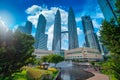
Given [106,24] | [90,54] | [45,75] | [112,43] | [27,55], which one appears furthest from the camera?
[90,54]

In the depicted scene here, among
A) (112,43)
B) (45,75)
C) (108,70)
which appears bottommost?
(45,75)

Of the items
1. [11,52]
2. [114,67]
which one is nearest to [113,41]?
[114,67]

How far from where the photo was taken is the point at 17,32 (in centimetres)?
1535

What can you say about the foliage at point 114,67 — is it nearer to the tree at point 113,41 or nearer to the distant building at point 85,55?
the tree at point 113,41

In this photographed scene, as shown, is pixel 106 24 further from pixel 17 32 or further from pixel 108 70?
pixel 17 32

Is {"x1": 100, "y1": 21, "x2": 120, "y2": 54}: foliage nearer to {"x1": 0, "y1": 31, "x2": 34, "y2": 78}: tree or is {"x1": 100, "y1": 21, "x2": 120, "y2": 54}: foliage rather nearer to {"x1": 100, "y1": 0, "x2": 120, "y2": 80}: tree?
{"x1": 100, "y1": 0, "x2": 120, "y2": 80}: tree

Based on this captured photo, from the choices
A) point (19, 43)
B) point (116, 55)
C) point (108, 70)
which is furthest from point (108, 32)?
point (19, 43)

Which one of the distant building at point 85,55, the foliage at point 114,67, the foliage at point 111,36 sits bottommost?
the foliage at point 114,67

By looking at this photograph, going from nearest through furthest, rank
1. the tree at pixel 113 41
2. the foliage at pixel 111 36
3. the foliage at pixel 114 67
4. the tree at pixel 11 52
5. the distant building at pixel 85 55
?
1. the foliage at pixel 111 36
2. the tree at pixel 113 41
3. the foliage at pixel 114 67
4. the tree at pixel 11 52
5. the distant building at pixel 85 55

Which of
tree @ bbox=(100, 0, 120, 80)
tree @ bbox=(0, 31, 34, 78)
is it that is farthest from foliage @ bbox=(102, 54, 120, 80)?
tree @ bbox=(0, 31, 34, 78)

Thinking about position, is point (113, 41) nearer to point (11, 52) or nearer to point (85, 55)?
point (11, 52)

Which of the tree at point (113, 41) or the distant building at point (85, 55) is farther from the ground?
the distant building at point (85, 55)

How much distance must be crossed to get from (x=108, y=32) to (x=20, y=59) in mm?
10556

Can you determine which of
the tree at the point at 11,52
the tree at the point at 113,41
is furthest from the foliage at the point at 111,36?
the tree at the point at 11,52
